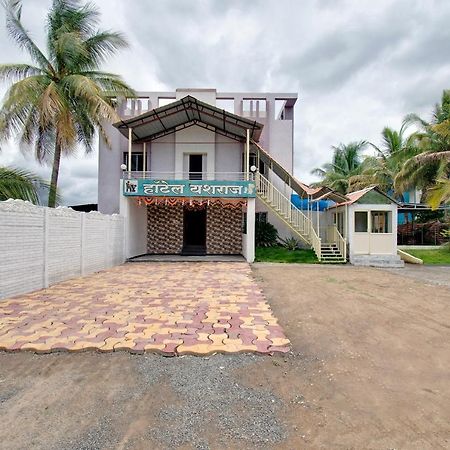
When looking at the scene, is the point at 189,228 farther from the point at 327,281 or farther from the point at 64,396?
the point at 64,396

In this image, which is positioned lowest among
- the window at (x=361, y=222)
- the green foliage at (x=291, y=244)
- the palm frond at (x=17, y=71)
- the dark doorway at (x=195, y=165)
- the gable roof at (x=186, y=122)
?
the green foliage at (x=291, y=244)

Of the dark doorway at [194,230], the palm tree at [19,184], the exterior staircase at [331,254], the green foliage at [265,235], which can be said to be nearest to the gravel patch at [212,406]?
the palm tree at [19,184]

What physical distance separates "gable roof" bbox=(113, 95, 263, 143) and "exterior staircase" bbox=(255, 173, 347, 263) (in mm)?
2317

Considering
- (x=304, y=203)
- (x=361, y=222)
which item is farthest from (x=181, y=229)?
(x=361, y=222)

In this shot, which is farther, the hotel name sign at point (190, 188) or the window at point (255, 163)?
the window at point (255, 163)

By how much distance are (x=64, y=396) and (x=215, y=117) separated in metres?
12.8

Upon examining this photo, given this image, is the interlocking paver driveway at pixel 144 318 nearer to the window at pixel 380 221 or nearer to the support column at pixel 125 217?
the support column at pixel 125 217

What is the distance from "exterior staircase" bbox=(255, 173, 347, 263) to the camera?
42.9ft

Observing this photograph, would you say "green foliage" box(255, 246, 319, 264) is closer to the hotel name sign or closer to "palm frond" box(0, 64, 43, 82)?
the hotel name sign

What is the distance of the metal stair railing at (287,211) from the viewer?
1355cm

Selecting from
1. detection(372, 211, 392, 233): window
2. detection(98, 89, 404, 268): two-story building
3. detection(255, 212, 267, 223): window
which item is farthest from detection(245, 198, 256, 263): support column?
detection(372, 211, 392, 233): window

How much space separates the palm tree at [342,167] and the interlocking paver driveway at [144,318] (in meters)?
18.1

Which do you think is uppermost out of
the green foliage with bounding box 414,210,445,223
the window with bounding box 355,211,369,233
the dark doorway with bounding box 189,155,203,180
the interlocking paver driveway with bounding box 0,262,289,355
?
the dark doorway with bounding box 189,155,203,180

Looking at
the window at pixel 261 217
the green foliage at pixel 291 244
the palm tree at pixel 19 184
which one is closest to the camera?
the palm tree at pixel 19 184
